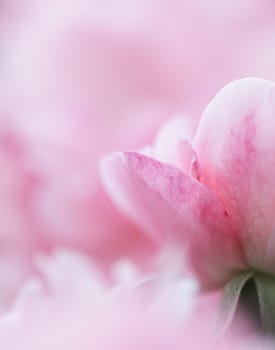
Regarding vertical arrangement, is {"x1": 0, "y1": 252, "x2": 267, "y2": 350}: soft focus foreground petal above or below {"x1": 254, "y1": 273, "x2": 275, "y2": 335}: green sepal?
A: below

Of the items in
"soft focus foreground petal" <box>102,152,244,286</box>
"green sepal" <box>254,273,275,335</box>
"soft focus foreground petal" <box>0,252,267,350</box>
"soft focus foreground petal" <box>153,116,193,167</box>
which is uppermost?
"soft focus foreground petal" <box>153,116,193,167</box>

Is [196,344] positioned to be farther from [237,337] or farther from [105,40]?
[105,40]

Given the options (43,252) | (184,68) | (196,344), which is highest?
(184,68)

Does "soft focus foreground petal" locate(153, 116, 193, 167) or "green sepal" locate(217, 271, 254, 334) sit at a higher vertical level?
"soft focus foreground petal" locate(153, 116, 193, 167)

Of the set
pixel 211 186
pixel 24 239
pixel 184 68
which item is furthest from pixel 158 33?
pixel 211 186
